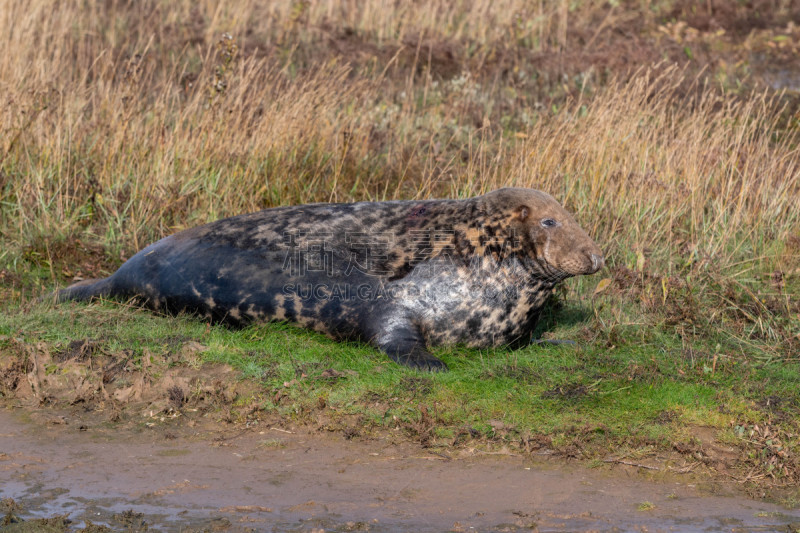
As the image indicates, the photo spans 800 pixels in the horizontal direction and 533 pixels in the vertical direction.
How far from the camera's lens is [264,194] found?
27.4ft

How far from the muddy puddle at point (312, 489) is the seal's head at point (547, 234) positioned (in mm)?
1778

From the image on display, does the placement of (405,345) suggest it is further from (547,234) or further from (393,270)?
(547,234)

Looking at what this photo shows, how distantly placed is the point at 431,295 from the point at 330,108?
163 inches

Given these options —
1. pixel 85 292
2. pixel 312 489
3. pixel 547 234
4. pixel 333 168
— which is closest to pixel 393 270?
pixel 547 234

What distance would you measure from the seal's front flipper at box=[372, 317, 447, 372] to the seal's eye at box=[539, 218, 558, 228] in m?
1.11

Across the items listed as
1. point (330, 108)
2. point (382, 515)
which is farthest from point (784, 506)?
point (330, 108)

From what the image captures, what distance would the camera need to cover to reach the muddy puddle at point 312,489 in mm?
3699

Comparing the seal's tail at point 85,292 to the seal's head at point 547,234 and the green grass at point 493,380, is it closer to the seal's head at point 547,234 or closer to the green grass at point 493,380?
the green grass at point 493,380

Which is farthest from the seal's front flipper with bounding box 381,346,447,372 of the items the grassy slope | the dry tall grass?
the dry tall grass

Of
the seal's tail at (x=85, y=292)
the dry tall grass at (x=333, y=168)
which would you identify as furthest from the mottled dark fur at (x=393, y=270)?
the dry tall grass at (x=333, y=168)

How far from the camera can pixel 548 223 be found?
610 cm

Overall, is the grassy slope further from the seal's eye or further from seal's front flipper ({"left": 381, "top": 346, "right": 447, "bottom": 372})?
the seal's eye

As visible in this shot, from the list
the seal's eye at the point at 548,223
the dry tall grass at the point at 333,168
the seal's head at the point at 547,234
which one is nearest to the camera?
the seal's head at the point at 547,234

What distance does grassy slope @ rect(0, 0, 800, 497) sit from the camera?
16.6 feet
